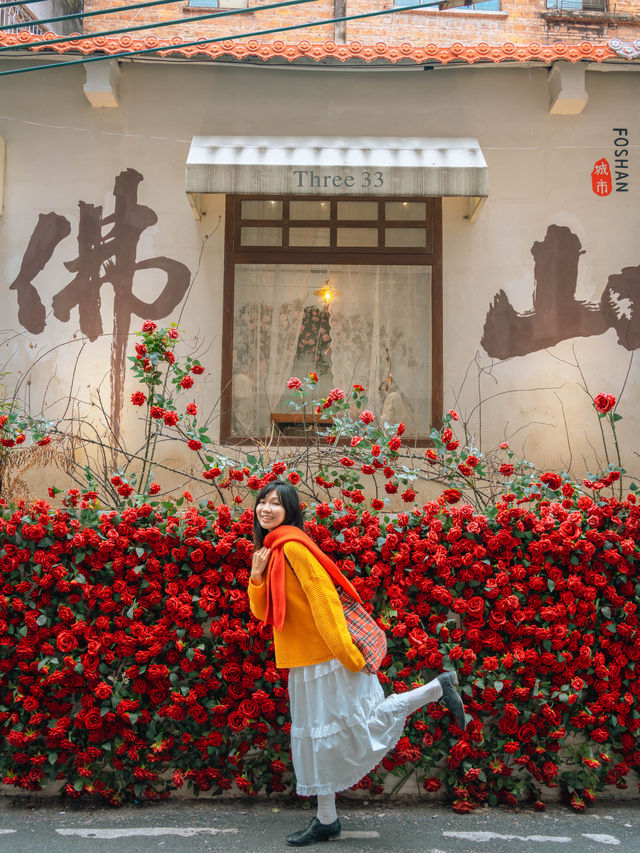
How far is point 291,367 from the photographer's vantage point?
8.57 m

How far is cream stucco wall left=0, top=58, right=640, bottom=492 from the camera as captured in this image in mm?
8023

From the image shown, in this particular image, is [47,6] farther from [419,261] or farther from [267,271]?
[419,261]

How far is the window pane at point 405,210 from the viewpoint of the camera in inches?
330

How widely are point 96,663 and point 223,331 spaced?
14.3ft

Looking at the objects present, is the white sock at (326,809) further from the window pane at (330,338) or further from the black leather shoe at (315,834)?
the window pane at (330,338)

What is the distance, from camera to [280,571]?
3.77 m

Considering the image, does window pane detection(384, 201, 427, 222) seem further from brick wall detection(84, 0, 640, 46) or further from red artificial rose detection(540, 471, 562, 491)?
brick wall detection(84, 0, 640, 46)

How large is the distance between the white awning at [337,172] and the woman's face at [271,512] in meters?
4.18

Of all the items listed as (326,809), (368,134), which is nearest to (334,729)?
(326,809)

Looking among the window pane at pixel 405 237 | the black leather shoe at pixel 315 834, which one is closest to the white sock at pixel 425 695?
the black leather shoe at pixel 315 834

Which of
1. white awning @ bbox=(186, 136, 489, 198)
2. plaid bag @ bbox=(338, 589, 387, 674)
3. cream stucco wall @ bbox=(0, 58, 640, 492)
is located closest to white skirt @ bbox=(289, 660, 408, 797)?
plaid bag @ bbox=(338, 589, 387, 674)

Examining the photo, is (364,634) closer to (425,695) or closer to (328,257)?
(425,695)

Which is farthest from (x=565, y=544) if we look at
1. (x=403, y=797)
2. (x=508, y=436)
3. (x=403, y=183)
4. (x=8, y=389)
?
(x=8, y=389)

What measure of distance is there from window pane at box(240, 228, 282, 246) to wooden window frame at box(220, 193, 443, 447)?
6 centimetres
